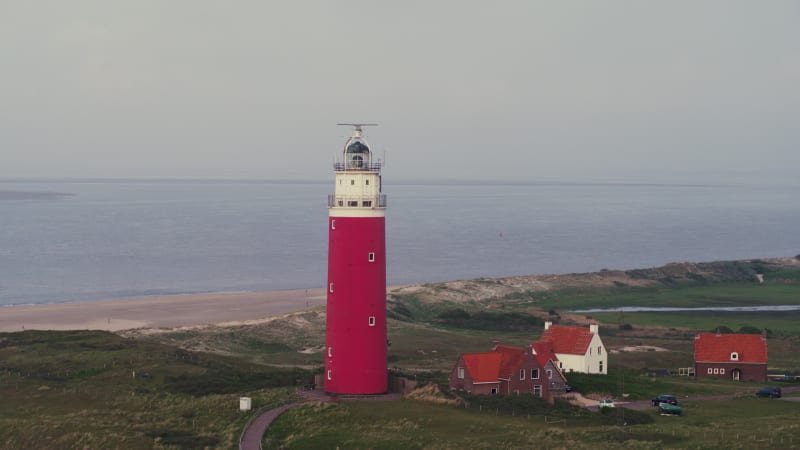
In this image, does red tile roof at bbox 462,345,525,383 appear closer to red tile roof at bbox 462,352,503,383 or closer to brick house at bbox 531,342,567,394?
red tile roof at bbox 462,352,503,383

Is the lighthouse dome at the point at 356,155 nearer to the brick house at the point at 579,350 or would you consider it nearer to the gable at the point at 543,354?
the gable at the point at 543,354

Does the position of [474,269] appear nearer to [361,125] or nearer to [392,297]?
[392,297]

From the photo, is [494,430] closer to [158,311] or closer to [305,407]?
[305,407]

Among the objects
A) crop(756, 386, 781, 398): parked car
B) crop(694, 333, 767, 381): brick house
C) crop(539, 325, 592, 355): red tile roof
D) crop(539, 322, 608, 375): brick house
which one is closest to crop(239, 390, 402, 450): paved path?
crop(539, 322, 608, 375): brick house

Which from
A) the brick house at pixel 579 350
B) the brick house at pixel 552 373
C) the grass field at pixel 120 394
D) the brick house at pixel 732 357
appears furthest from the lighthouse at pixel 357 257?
the brick house at pixel 732 357

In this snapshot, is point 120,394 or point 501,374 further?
point 501,374

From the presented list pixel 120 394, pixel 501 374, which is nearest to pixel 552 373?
pixel 501 374
